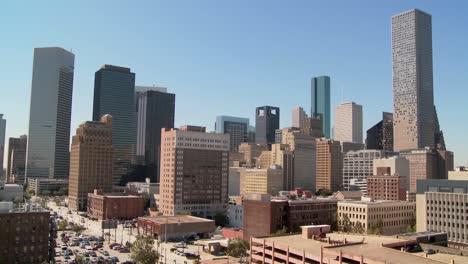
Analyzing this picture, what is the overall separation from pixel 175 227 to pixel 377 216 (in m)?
70.5

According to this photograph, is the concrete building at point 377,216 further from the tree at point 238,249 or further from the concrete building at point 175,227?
the tree at point 238,249

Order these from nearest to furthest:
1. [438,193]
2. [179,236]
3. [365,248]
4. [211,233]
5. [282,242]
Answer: [365,248], [282,242], [438,193], [179,236], [211,233]

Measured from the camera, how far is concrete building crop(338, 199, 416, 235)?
166m

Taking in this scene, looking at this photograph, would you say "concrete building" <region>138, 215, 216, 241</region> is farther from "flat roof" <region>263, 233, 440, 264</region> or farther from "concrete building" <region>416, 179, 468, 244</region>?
Result: "flat roof" <region>263, 233, 440, 264</region>

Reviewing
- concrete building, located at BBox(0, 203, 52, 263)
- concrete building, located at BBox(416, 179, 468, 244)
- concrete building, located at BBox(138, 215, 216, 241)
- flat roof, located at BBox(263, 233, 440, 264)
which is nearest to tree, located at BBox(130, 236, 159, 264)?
concrete building, located at BBox(0, 203, 52, 263)

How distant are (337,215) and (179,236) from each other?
183 ft

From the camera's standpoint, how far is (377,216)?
557 ft

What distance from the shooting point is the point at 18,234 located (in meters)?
111

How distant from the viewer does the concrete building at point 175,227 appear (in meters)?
165

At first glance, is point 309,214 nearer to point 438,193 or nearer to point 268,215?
point 268,215

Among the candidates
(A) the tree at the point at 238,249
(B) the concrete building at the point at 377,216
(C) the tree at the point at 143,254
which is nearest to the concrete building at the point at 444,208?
(B) the concrete building at the point at 377,216

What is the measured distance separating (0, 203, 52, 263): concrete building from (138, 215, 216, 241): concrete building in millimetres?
53229

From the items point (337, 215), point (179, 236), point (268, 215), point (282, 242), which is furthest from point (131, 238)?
point (282, 242)

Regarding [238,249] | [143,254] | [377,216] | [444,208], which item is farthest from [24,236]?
[444,208]
